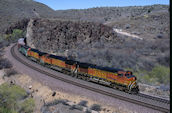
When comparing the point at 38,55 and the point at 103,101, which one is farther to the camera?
the point at 38,55

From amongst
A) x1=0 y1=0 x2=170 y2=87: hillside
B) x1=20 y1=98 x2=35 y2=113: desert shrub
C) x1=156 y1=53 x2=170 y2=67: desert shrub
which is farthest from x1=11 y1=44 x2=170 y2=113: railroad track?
x1=156 y1=53 x2=170 y2=67: desert shrub

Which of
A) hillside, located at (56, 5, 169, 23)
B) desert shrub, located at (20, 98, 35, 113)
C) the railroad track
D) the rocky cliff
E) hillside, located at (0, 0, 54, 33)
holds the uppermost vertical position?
hillside, located at (0, 0, 54, 33)

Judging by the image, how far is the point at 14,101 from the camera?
63.0ft

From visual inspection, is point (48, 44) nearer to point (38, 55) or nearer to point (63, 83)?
point (38, 55)

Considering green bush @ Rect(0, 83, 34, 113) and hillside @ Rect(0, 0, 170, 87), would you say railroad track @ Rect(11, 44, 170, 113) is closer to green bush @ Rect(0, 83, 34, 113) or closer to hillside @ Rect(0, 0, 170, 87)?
hillside @ Rect(0, 0, 170, 87)

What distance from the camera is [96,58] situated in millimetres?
24359

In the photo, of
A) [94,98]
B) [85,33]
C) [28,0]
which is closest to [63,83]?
[94,98]

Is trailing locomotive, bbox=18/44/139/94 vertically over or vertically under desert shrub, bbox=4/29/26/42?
under

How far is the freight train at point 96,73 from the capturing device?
1725cm

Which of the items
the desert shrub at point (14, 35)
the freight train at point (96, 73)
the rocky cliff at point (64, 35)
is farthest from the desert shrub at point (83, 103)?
the desert shrub at point (14, 35)

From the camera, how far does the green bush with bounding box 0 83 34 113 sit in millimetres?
17609

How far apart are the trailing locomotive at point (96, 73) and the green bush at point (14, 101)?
8.23 metres

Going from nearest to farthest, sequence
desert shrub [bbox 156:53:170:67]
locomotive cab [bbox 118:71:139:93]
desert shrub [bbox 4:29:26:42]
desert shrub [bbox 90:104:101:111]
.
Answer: desert shrub [bbox 156:53:170:67]
desert shrub [bbox 90:104:101:111]
locomotive cab [bbox 118:71:139:93]
desert shrub [bbox 4:29:26:42]

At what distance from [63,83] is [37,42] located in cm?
3230
